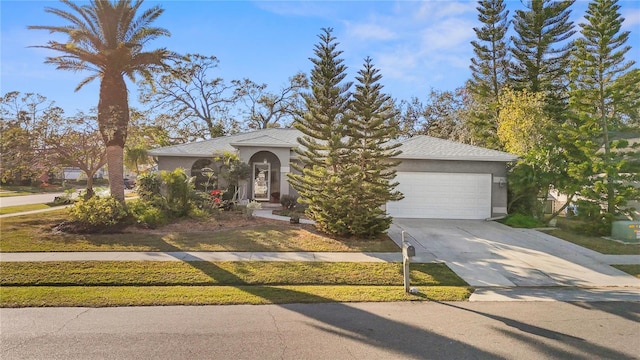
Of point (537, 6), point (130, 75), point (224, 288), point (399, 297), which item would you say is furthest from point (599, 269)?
point (537, 6)

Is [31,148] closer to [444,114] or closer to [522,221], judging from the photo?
[522,221]

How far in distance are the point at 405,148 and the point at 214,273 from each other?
1136 cm

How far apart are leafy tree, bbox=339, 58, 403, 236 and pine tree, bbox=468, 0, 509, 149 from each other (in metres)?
16.5

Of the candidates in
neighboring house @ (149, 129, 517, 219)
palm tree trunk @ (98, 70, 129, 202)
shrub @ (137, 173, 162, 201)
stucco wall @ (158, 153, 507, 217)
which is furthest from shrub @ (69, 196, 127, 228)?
stucco wall @ (158, 153, 507, 217)

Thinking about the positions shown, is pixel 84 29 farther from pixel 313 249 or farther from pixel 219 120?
pixel 219 120

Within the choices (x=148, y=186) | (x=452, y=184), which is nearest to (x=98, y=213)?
(x=148, y=186)

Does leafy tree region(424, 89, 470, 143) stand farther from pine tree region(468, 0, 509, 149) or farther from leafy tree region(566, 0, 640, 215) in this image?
leafy tree region(566, 0, 640, 215)

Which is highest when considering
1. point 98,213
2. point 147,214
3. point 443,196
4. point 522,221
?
point 443,196

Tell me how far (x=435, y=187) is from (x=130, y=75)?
43.8ft

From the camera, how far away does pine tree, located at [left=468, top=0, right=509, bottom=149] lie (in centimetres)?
2469

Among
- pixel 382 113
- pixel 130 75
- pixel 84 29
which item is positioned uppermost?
pixel 84 29

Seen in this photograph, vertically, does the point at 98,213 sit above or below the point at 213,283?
above

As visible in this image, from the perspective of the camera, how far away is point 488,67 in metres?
26.2

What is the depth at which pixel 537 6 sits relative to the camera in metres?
24.4
